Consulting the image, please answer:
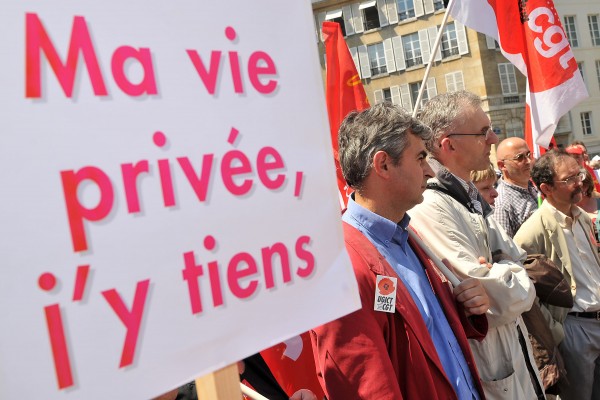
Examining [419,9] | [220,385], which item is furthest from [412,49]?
[220,385]

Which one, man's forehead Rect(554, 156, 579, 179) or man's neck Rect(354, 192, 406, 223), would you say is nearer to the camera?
man's neck Rect(354, 192, 406, 223)

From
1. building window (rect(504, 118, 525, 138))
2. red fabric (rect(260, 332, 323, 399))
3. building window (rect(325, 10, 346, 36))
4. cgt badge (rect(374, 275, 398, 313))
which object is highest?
building window (rect(325, 10, 346, 36))

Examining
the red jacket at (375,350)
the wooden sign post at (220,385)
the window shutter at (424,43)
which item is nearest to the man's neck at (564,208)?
the red jacket at (375,350)

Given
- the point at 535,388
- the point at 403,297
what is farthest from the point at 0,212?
the point at 535,388

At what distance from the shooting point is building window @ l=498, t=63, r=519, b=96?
35906 millimetres

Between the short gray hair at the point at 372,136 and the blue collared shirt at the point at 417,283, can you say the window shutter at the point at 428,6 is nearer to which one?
the short gray hair at the point at 372,136

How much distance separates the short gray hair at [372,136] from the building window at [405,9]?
3680 centimetres

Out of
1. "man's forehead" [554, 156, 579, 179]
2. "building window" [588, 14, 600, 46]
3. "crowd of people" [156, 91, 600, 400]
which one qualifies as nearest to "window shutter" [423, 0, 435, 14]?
"building window" [588, 14, 600, 46]

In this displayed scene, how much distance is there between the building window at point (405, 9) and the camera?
1486 inches

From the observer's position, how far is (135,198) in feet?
4.30

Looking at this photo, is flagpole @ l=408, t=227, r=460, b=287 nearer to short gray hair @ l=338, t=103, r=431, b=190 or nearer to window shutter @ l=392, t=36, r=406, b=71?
short gray hair @ l=338, t=103, r=431, b=190

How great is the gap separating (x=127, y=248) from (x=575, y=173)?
3.96m

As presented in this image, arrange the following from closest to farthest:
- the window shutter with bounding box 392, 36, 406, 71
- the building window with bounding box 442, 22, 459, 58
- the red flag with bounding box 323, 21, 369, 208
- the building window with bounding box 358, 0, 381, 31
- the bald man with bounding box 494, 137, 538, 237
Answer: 1. the bald man with bounding box 494, 137, 538, 237
2. the red flag with bounding box 323, 21, 369, 208
3. the building window with bounding box 442, 22, 459, 58
4. the window shutter with bounding box 392, 36, 406, 71
5. the building window with bounding box 358, 0, 381, 31

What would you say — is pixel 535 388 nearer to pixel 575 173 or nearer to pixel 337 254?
pixel 337 254
